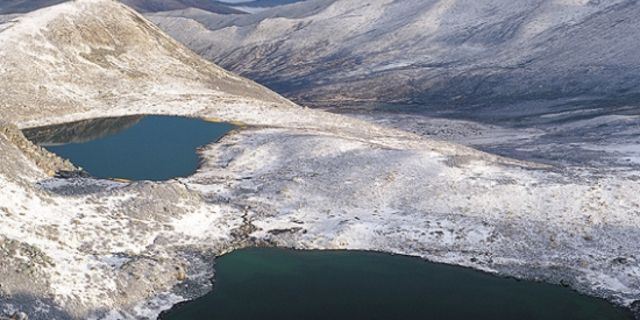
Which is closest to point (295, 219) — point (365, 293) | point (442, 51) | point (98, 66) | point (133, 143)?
point (365, 293)

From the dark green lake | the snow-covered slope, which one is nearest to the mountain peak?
the dark green lake

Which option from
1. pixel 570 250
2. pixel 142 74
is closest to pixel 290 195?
pixel 570 250

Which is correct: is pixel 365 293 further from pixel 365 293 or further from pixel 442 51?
pixel 442 51

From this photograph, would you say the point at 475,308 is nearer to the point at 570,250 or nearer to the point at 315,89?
the point at 570,250

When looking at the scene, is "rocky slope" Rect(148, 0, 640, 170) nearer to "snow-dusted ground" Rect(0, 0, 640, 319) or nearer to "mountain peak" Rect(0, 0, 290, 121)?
"snow-dusted ground" Rect(0, 0, 640, 319)

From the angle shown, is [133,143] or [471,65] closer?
[133,143]

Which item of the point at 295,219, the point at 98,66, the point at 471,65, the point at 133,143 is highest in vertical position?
the point at 98,66
